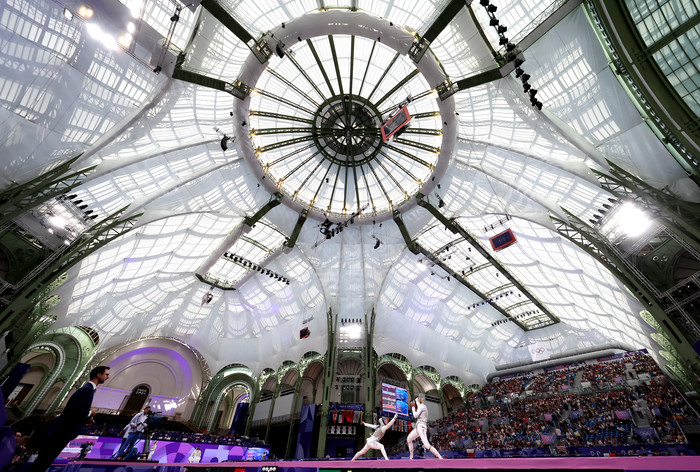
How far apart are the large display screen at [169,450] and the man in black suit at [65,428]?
61.3ft

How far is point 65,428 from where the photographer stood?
504 centimetres

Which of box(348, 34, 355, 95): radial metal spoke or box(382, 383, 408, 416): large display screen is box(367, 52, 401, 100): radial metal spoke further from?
box(382, 383, 408, 416): large display screen

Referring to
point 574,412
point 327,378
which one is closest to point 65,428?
point 327,378

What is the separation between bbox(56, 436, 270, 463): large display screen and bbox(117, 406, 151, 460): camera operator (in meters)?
10.1

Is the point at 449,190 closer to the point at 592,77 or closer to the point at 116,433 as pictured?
the point at 592,77

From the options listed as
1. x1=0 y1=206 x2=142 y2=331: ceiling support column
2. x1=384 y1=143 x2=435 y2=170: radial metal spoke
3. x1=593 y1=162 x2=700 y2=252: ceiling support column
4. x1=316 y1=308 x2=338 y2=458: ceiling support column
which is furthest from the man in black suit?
x1=316 y1=308 x2=338 y2=458: ceiling support column

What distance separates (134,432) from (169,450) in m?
16.3

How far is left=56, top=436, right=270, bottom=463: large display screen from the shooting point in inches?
802

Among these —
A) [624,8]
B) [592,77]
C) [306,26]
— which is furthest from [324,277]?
[624,8]

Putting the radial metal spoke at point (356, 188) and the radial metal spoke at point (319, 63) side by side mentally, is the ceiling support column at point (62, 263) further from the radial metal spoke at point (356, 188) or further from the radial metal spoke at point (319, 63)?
the radial metal spoke at point (319, 63)

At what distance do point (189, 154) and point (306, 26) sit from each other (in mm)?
13008

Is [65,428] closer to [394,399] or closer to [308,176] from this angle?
[308,176]

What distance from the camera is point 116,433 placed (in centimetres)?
2253

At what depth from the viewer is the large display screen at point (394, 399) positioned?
3416 cm
